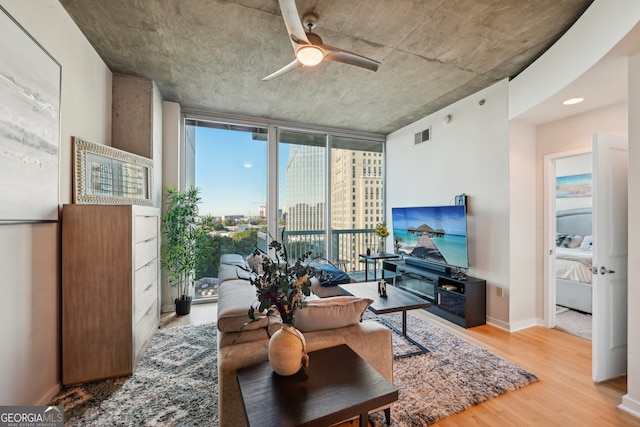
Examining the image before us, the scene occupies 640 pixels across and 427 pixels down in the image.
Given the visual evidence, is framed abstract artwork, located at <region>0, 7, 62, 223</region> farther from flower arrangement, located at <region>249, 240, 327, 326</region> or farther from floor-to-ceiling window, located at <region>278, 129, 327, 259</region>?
floor-to-ceiling window, located at <region>278, 129, 327, 259</region>

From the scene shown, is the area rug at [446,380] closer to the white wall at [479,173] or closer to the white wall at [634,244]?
the white wall at [634,244]

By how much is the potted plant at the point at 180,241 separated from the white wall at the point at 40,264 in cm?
128

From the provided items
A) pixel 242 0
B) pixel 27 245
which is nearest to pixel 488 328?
pixel 242 0

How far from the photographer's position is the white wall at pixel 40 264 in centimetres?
153

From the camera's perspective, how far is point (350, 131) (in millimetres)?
5008

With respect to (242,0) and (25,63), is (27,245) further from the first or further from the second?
(242,0)

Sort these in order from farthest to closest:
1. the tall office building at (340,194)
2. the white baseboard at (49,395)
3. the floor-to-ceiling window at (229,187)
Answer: the tall office building at (340,194) < the floor-to-ceiling window at (229,187) < the white baseboard at (49,395)

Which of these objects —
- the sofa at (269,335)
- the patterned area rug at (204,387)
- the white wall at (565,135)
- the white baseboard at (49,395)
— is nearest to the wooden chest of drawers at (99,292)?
the white baseboard at (49,395)

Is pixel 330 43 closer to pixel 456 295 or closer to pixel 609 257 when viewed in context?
pixel 609 257

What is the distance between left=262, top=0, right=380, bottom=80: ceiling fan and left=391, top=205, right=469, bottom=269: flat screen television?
2176 mm

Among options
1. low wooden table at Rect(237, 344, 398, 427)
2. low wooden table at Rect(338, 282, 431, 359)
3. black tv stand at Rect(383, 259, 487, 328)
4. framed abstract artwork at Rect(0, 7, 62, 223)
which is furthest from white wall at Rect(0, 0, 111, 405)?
black tv stand at Rect(383, 259, 487, 328)

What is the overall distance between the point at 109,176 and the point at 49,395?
5.87ft

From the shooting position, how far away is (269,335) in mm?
1470

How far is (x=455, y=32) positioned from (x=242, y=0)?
1.75m
